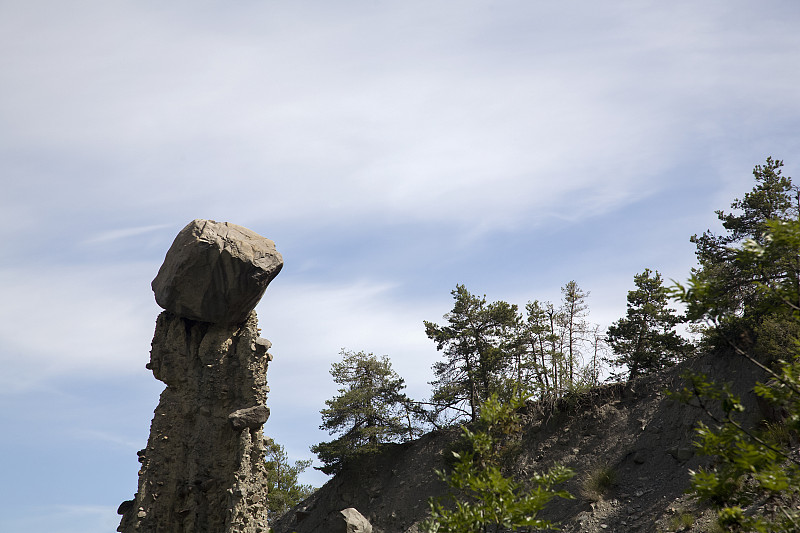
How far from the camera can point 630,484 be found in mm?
23469

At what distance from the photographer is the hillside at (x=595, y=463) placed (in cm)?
2203

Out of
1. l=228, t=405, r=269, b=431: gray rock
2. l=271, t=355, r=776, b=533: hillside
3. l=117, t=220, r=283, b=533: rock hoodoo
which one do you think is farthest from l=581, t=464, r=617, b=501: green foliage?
l=228, t=405, r=269, b=431: gray rock

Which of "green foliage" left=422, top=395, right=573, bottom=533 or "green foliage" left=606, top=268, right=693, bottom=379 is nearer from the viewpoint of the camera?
"green foliage" left=422, top=395, right=573, bottom=533

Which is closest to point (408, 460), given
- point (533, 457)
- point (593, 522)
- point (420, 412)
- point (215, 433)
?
point (420, 412)

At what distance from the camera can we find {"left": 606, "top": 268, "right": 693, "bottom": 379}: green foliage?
95.1 feet

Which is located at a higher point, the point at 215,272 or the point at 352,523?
the point at 215,272

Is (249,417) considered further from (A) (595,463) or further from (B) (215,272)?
(A) (595,463)

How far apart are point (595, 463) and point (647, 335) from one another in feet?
22.2

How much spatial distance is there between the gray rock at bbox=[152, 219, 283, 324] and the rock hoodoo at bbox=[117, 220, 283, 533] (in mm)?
29

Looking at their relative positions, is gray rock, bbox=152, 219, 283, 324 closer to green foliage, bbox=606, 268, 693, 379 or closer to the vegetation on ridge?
the vegetation on ridge

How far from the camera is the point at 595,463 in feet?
84.1

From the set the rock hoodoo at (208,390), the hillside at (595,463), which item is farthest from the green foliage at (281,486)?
the rock hoodoo at (208,390)

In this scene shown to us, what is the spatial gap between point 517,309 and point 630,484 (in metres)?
9.57

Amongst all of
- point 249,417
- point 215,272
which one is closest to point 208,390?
point 249,417
